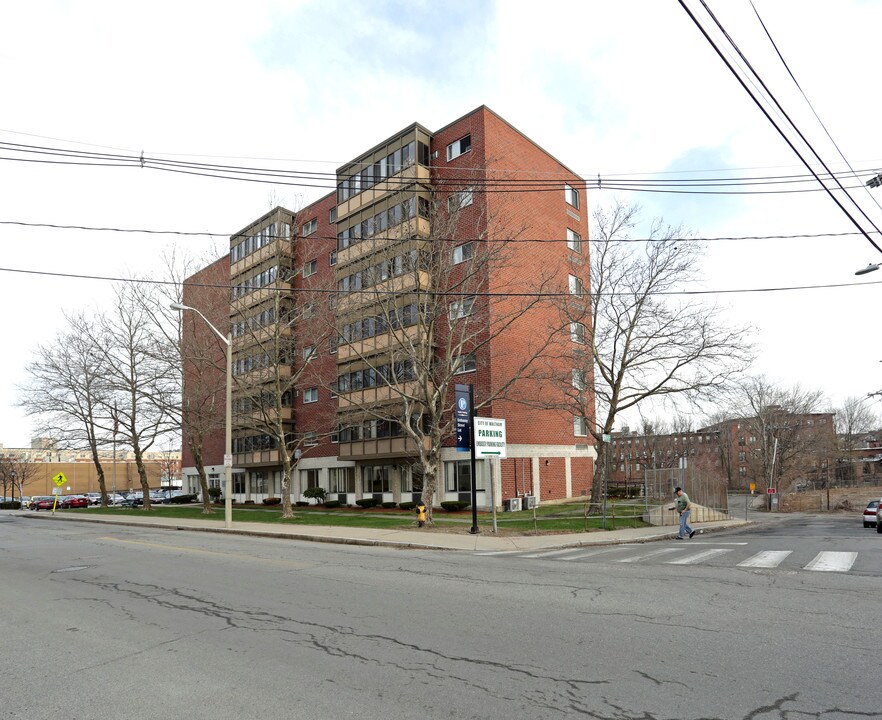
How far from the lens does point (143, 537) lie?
21734 mm

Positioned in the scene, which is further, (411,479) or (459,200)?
(411,479)

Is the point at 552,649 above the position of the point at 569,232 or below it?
below

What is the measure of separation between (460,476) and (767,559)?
22083mm

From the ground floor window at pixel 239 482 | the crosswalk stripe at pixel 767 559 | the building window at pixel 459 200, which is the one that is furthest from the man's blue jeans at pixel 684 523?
the ground floor window at pixel 239 482

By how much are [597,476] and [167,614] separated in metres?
23.7

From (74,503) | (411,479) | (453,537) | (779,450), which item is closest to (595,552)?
(453,537)

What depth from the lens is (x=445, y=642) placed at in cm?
675

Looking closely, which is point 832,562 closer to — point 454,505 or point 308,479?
point 454,505

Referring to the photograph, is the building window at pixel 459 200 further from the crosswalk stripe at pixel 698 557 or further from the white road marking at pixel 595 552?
the crosswalk stripe at pixel 698 557

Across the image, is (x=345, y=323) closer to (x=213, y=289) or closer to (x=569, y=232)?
(x=213, y=289)

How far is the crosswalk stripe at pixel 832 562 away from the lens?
39.5ft

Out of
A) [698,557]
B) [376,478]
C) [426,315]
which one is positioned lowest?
[376,478]

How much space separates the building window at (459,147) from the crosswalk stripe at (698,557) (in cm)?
2606

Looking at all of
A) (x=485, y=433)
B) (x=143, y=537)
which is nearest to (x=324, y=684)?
(x=485, y=433)
